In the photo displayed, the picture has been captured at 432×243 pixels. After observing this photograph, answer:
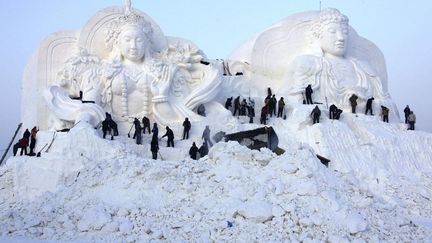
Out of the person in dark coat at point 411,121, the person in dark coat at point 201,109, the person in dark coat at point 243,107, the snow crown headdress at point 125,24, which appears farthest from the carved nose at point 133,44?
the person in dark coat at point 411,121

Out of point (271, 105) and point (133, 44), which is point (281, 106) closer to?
point (271, 105)

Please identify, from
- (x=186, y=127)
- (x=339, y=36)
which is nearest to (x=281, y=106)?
(x=186, y=127)

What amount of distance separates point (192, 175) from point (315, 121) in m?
5.41

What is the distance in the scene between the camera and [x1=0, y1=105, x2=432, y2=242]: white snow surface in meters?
9.41

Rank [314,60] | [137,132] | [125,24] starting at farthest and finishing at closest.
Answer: [314,60] < [125,24] < [137,132]

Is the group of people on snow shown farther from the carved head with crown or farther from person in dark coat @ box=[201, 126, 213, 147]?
the carved head with crown

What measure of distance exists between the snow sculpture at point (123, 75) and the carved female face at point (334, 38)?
3591mm

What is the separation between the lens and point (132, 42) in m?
15.2

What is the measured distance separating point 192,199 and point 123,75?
18.7 ft

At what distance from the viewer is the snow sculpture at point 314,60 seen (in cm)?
1708

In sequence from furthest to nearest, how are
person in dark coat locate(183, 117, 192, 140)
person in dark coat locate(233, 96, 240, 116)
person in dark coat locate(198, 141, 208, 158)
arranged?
person in dark coat locate(233, 96, 240, 116) < person in dark coat locate(183, 117, 192, 140) < person in dark coat locate(198, 141, 208, 158)

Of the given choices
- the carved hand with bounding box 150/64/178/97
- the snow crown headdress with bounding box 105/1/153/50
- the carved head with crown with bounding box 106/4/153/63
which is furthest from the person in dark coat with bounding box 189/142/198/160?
the snow crown headdress with bounding box 105/1/153/50

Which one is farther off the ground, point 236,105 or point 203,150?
point 236,105

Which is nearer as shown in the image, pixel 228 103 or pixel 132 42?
pixel 132 42
